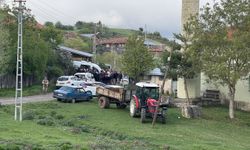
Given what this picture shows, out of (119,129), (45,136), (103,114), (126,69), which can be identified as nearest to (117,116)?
(103,114)

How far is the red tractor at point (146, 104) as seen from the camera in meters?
31.4

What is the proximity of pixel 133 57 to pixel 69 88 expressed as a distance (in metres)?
9.69

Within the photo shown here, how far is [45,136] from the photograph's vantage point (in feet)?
→ 63.3

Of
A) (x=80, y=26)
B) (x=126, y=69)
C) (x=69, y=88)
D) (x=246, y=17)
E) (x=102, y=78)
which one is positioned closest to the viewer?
(x=246, y=17)

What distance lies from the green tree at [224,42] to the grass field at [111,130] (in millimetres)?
3530

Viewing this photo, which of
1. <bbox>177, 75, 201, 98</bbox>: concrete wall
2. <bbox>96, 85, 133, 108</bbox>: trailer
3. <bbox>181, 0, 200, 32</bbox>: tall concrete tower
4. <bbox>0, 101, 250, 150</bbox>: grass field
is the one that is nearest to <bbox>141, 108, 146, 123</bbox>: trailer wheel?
<bbox>0, 101, 250, 150</bbox>: grass field

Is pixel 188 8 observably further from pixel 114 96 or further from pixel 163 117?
pixel 163 117

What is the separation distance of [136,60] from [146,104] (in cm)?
1796

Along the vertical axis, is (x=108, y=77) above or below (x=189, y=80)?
above

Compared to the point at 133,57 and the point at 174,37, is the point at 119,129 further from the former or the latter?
the point at 133,57

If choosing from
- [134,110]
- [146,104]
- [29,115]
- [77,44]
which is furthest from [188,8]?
[77,44]

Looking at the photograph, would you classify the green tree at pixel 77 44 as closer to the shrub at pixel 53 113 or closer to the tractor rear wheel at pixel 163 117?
the shrub at pixel 53 113

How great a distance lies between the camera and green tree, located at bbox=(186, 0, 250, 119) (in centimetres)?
3556

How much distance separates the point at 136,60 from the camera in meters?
50.1
